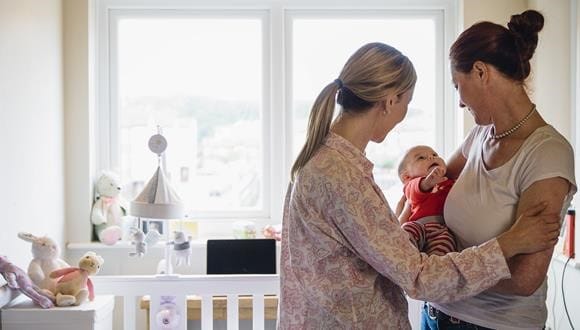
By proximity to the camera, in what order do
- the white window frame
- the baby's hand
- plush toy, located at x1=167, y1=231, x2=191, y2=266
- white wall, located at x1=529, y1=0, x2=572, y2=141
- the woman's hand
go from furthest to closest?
the white window frame < white wall, located at x1=529, y1=0, x2=572, y2=141 < plush toy, located at x1=167, y1=231, x2=191, y2=266 < the baby's hand < the woman's hand

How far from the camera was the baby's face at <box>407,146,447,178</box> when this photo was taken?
5.63ft

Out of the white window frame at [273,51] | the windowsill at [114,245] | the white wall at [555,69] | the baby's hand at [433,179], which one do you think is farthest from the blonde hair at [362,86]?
the white window frame at [273,51]

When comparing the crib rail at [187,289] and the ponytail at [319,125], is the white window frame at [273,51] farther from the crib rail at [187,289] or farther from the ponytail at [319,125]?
Answer: the ponytail at [319,125]

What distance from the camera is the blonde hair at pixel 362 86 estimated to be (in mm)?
1276

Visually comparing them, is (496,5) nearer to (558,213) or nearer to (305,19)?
(305,19)

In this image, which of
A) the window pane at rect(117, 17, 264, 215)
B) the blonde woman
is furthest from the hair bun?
the window pane at rect(117, 17, 264, 215)

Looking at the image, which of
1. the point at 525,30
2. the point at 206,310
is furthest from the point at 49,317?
the point at 525,30

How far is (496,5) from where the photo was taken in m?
2.97

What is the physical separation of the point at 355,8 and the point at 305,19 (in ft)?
0.84

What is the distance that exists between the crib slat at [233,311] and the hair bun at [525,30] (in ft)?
4.52

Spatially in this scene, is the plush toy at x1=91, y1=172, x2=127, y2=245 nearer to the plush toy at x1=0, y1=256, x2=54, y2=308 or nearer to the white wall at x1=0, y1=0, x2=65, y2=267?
the white wall at x1=0, y1=0, x2=65, y2=267

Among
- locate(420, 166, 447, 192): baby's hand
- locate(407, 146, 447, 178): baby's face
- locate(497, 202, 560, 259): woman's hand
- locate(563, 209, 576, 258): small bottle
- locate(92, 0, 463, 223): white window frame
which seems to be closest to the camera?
locate(497, 202, 560, 259): woman's hand

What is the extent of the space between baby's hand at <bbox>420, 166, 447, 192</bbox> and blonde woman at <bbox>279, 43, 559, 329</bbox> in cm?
28

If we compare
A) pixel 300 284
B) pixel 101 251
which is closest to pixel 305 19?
pixel 101 251
